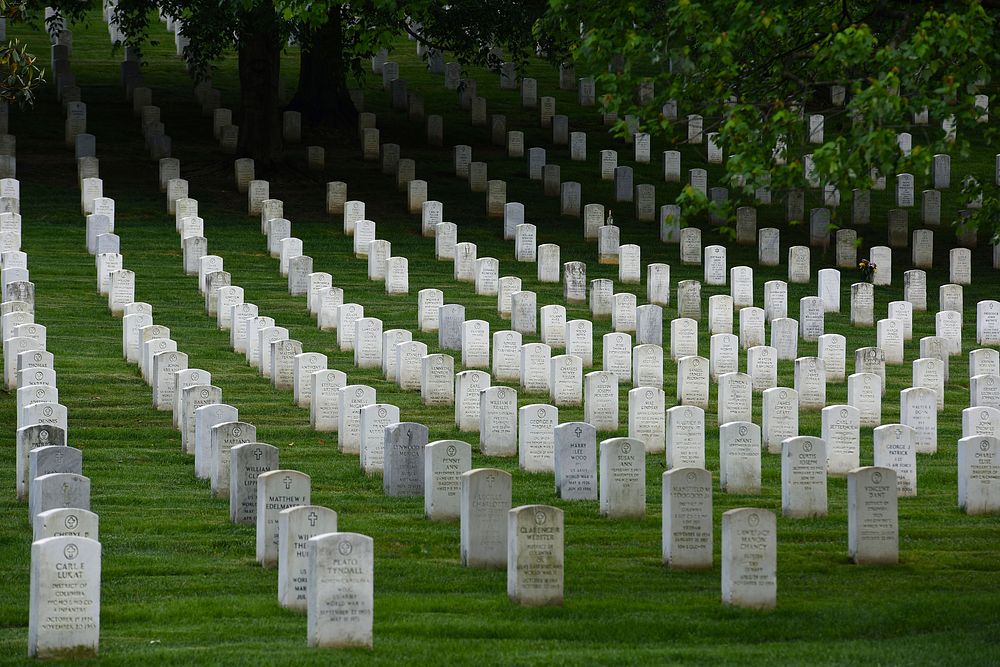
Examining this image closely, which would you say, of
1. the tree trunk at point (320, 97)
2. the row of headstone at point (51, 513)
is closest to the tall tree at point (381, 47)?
the tree trunk at point (320, 97)

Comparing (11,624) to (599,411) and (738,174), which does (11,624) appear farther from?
(599,411)

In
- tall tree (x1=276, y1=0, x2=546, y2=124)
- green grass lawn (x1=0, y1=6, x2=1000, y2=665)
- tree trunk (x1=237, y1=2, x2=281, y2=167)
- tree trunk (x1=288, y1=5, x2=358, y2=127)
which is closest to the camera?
green grass lawn (x1=0, y1=6, x2=1000, y2=665)

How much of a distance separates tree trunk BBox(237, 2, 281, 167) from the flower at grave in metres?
12.4

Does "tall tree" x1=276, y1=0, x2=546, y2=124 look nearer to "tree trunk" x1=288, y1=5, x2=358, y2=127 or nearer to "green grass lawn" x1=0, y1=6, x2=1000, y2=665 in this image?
"tree trunk" x1=288, y1=5, x2=358, y2=127

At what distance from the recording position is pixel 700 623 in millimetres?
11312

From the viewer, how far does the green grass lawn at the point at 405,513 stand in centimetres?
1084

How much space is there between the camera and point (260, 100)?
110ft

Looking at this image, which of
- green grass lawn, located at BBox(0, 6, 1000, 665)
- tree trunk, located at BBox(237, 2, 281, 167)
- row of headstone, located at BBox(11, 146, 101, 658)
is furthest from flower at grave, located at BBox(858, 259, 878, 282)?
row of headstone, located at BBox(11, 146, 101, 658)

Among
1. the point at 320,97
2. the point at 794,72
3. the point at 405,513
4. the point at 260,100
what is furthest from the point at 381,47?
the point at 320,97

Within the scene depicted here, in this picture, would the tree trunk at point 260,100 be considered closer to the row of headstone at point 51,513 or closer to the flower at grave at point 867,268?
the flower at grave at point 867,268

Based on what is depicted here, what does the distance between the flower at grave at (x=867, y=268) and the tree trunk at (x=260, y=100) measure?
40.7 feet

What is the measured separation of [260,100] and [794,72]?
20458mm

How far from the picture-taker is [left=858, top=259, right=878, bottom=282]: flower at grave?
88.6ft

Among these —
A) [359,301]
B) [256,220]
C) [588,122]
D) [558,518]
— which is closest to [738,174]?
[558,518]
